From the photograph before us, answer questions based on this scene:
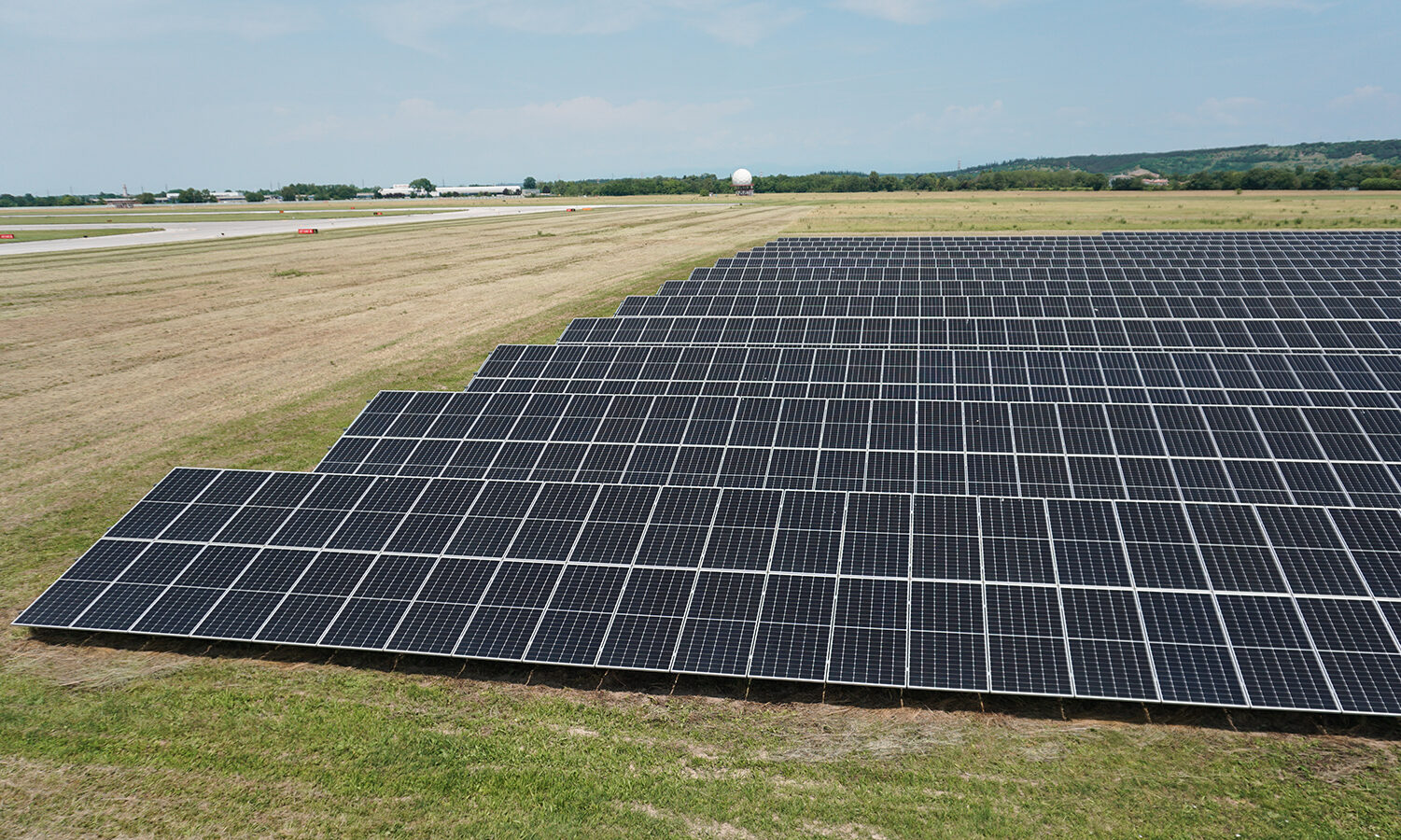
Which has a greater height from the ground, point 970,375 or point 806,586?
point 970,375

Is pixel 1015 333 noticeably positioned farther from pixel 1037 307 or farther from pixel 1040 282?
pixel 1040 282

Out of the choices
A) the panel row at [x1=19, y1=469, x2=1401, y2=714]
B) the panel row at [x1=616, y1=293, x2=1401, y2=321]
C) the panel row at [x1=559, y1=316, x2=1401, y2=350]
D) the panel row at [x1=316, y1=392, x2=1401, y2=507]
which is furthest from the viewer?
the panel row at [x1=616, y1=293, x2=1401, y2=321]

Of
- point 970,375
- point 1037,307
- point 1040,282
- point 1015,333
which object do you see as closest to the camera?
point 970,375

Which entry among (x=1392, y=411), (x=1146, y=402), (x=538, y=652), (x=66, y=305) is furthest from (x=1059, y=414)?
(x=66, y=305)

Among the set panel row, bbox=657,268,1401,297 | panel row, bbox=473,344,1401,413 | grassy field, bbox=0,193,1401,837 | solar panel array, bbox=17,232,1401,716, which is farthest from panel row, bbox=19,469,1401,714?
panel row, bbox=657,268,1401,297

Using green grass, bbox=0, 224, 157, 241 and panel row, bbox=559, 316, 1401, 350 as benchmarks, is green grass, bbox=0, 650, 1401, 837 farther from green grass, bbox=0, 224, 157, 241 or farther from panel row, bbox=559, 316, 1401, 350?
green grass, bbox=0, 224, 157, 241

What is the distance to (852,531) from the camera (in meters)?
12.9

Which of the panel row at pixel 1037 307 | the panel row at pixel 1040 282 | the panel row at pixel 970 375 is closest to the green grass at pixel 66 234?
the panel row at pixel 1040 282

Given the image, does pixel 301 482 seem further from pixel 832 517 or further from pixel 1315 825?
pixel 1315 825

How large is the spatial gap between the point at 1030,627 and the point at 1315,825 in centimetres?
367

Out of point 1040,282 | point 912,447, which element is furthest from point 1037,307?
point 912,447

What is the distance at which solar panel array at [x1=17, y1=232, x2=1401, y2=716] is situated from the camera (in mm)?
10898

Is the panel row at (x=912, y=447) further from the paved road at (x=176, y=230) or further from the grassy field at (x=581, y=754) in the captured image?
the paved road at (x=176, y=230)

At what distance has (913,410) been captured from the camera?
699 inches
